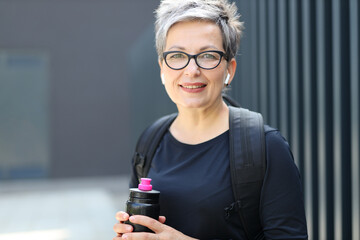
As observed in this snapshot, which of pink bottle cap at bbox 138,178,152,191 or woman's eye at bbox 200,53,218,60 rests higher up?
woman's eye at bbox 200,53,218,60

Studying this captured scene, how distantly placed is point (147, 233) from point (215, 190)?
297 mm

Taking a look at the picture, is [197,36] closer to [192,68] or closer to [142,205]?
[192,68]

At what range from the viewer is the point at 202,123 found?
1.94 meters

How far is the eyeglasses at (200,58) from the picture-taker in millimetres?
1786

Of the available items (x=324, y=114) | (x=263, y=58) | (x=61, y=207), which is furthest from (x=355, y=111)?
(x=61, y=207)

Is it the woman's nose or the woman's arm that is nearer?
the woman's arm

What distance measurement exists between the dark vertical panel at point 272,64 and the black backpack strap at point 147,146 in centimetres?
146

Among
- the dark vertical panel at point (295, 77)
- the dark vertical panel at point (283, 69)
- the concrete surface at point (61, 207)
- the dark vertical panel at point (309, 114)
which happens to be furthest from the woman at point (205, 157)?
the concrete surface at point (61, 207)

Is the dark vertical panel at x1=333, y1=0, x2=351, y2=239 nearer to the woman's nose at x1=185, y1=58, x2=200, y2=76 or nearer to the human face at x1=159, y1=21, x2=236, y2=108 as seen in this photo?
the human face at x1=159, y1=21, x2=236, y2=108

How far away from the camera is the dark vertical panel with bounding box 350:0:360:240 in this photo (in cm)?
244

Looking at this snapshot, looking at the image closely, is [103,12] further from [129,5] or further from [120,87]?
[120,87]

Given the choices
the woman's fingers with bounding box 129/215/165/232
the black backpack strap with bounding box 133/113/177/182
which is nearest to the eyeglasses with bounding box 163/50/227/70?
the black backpack strap with bounding box 133/113/177/182

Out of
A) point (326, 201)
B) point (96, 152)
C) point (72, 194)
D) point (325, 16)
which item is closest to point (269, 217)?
point (326, 201)

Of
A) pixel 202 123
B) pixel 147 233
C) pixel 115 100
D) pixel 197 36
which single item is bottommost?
pixel 115 100
